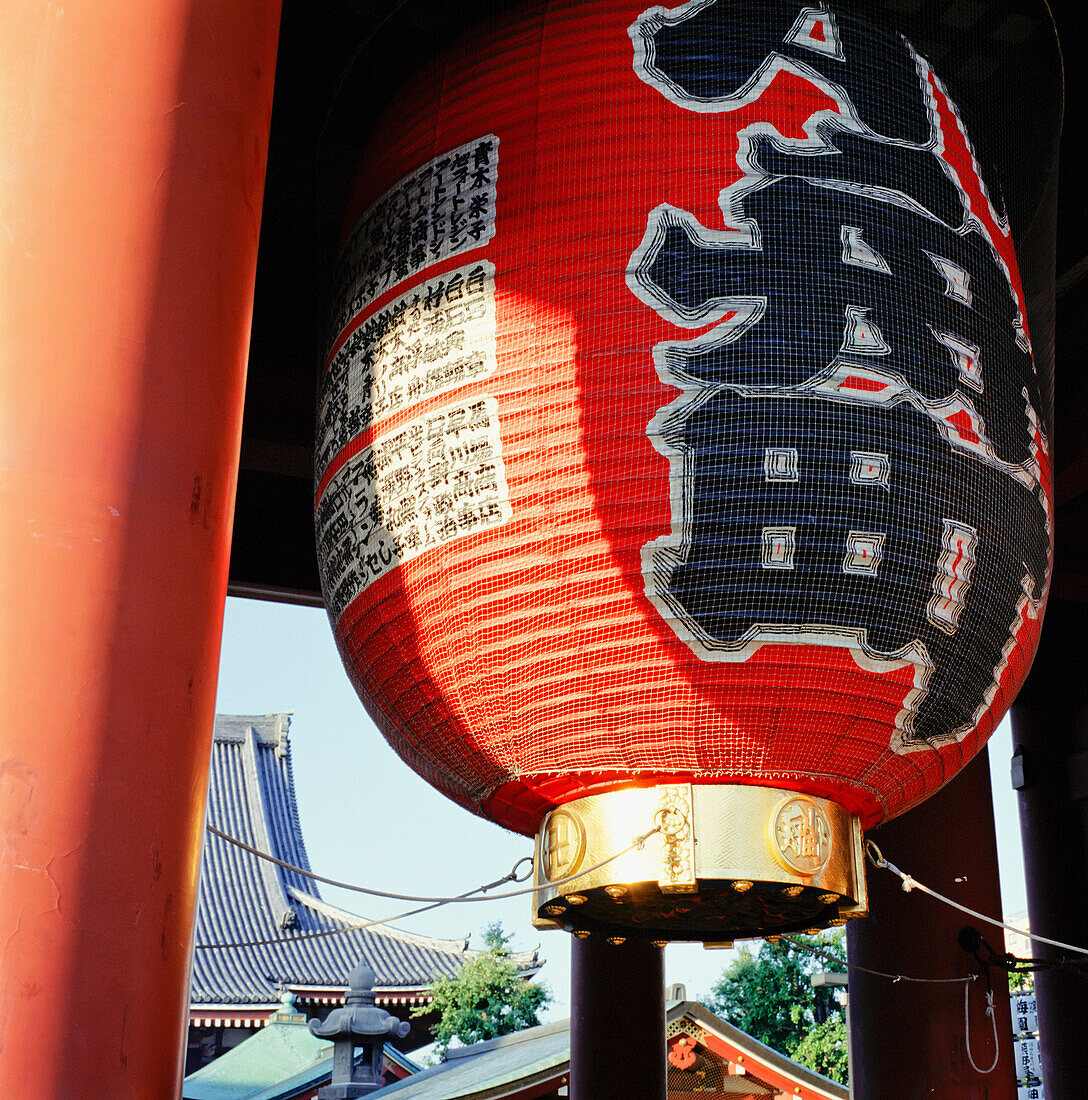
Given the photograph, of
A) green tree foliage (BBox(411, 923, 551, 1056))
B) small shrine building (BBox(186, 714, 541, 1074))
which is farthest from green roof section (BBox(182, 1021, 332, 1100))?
green tree foliage (BBox(411, 923, 551, 1056))

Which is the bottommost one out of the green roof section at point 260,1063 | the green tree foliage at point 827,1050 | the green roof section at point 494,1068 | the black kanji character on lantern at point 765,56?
the green tree foliage at point 827,1050

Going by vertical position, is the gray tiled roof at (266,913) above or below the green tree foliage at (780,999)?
above

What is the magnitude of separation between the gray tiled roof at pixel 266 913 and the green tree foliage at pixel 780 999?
6.45 m

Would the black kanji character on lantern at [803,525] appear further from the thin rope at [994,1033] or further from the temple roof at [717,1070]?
the temple roof at [717,1070]

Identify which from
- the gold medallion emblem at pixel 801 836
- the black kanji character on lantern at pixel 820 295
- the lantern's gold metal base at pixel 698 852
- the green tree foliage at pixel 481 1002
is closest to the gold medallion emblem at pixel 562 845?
the lantern's gold metal base at pixel 698 852

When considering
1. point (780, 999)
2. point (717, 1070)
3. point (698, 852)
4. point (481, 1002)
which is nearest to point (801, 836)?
point (698, 852)

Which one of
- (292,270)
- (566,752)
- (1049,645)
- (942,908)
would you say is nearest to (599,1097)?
(942,908)

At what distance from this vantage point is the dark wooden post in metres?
4.59

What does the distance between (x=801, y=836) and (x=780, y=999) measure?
19.8m

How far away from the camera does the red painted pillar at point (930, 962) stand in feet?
12.7

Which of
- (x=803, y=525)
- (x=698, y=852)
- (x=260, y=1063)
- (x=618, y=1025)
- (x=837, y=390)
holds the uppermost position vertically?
(x=837, y=390)

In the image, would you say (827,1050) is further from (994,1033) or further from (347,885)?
(347,885)

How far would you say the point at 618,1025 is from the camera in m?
4.66

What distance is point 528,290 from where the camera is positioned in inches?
64.9
